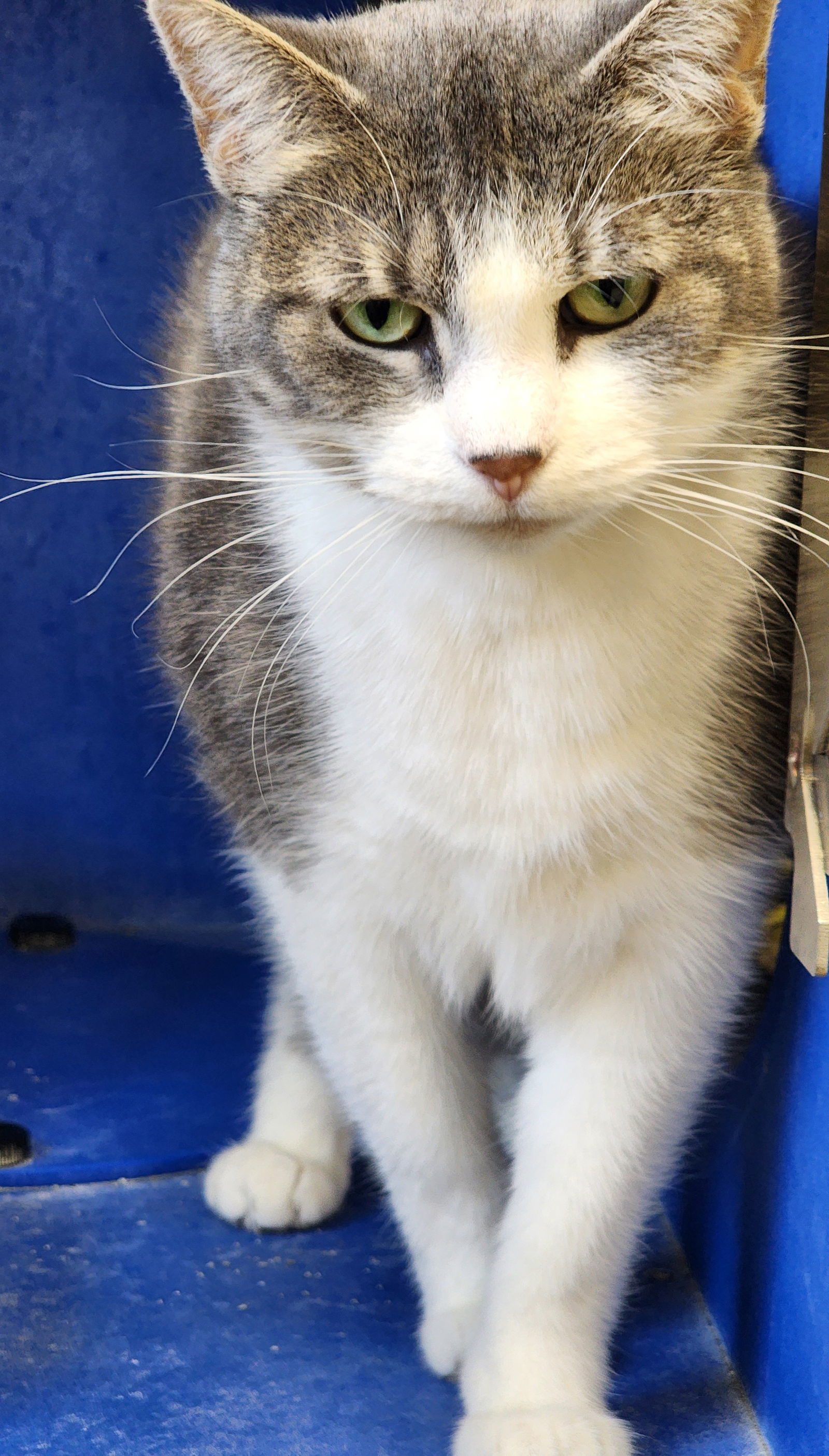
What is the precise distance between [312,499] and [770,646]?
1.02 feet

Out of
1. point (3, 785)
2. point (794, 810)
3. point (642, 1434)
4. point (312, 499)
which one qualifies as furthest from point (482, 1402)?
point (3, 785)

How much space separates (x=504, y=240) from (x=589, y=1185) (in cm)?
60

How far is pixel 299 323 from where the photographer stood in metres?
0.87

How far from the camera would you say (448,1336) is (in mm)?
1057

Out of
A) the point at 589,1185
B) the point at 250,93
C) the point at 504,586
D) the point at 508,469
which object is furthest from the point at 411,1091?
the point at 250,93

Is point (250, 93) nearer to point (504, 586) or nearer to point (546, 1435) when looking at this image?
point (504, 586)

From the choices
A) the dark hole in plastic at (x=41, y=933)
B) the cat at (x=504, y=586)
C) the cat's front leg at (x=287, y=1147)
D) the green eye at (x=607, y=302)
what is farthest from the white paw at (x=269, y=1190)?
the green eye at (x=607, y=302)

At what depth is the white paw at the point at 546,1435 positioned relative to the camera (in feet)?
3.09

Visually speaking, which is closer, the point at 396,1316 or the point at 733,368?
the point at 733,368

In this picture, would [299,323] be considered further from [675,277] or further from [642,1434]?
[642,1434]

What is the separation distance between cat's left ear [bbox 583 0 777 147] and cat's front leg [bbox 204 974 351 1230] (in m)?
0.77

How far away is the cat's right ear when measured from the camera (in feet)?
2.70

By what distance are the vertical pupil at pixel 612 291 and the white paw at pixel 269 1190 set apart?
761 millimetres

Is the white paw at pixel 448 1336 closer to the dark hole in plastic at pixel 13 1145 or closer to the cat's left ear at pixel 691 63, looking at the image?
the dark hole in plastic at pixel 13 1145
